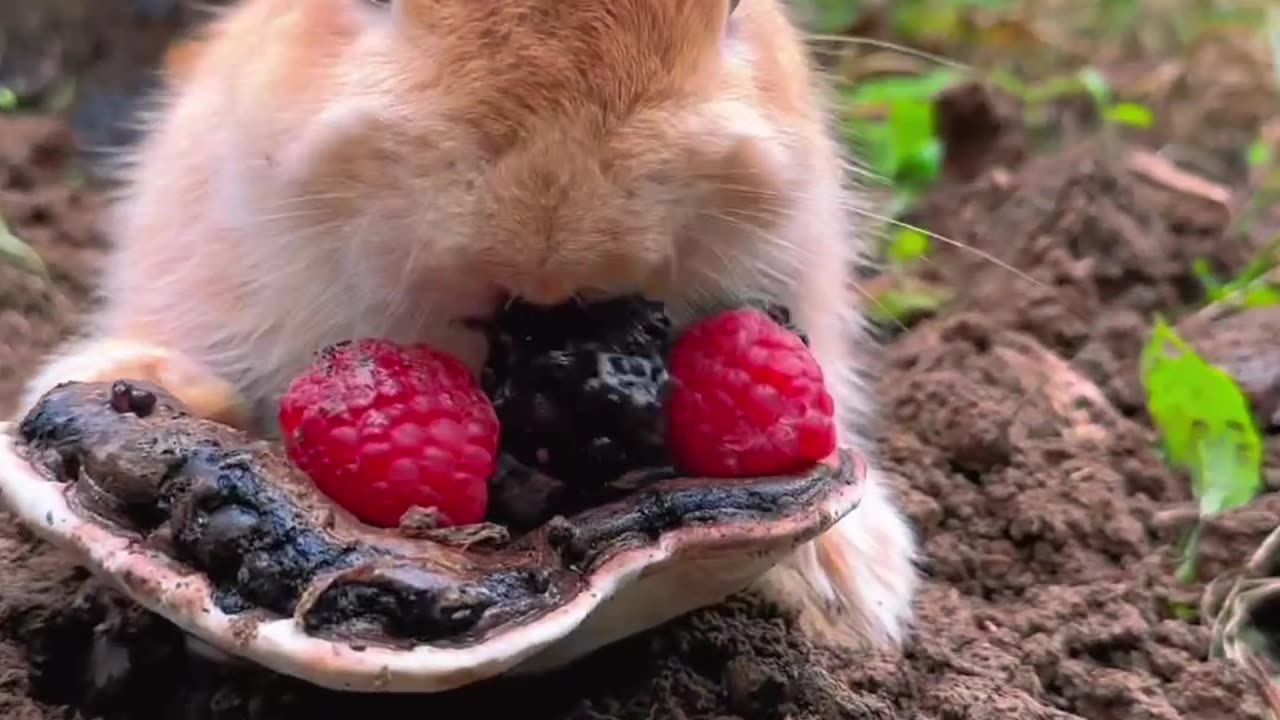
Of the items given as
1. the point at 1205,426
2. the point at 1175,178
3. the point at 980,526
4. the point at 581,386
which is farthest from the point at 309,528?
the point at 1175,178

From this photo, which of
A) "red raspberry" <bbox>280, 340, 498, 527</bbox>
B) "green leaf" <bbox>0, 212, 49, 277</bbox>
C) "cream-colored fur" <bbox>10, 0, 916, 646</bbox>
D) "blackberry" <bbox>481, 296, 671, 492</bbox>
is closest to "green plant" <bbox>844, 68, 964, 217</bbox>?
"cream-colored fur" <bbox>10, 0, 916, 646</bbox>

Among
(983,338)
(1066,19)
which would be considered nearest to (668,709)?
(983,338)

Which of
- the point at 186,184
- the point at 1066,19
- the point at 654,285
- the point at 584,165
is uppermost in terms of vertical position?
the point at 584,165

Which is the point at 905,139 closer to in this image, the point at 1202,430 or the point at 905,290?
the point at 905,290

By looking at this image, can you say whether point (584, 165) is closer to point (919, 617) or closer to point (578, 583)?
point (578, 583)

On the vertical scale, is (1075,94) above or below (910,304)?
above

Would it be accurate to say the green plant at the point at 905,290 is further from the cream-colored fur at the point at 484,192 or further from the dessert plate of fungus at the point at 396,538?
the dessert plate of fungus at the point at 396,538
